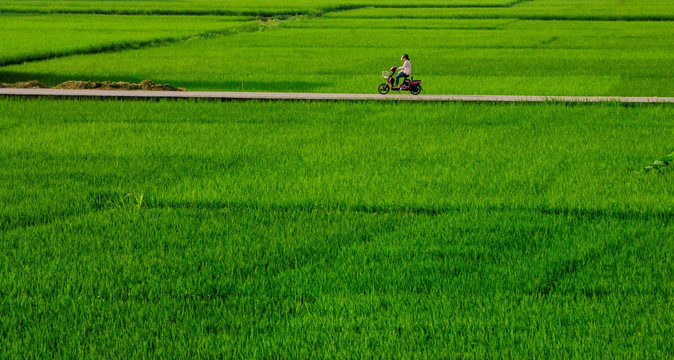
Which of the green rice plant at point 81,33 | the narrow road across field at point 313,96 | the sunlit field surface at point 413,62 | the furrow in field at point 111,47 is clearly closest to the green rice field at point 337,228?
the narrow road across field at point 313,96

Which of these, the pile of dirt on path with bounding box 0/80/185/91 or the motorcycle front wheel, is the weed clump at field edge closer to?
the motorcycle front wheel

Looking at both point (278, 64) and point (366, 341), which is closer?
point (366, 341)

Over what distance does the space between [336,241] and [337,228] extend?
34cm

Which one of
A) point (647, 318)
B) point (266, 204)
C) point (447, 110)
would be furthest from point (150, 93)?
point (647, 318)

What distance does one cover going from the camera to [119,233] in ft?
24.5

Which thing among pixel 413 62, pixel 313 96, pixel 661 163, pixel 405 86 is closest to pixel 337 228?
pixel 661 163

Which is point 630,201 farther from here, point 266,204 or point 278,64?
point 278,64

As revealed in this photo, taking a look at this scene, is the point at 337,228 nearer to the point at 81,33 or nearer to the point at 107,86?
the point at 107,86

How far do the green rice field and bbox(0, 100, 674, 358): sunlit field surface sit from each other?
0.08ft

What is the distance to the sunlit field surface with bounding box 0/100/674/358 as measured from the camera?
17.4ft

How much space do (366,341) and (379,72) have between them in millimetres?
16331

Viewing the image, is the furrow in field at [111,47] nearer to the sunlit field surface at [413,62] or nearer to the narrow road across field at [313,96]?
the sunlit field surface at [413,62]

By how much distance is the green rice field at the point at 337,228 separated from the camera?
209 inches

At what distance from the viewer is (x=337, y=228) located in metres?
7.58
